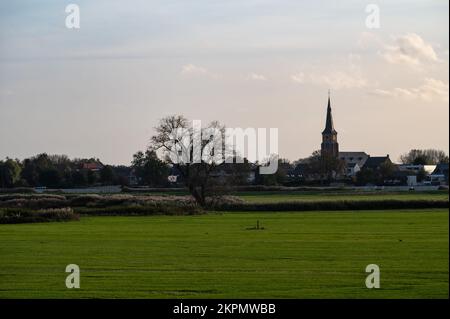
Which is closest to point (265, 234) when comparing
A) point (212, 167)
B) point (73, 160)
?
point (73, 160)

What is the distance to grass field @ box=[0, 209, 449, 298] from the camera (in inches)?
798

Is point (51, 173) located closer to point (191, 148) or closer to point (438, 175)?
point (191, 148)

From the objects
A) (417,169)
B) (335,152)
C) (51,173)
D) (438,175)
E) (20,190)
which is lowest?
(20,190)

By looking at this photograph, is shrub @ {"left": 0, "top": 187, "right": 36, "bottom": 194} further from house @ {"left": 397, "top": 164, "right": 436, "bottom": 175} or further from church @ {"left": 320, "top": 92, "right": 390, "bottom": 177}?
house @ {"left": 397, "top": 164, "right": 436, "bottom": 175}

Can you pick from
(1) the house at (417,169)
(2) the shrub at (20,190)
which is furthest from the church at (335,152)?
(2) the shrub at (20,190)

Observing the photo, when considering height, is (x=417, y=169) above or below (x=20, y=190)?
above

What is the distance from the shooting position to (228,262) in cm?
2681

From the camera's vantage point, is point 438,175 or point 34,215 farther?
point 438,175

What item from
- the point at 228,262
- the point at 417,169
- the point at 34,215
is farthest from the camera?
the point at 417,169

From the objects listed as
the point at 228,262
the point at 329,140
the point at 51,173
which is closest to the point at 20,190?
the point at 51,173

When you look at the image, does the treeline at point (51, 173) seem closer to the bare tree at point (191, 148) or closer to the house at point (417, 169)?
the bare tree at point (191, 148)

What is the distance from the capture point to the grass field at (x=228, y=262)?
2028 centimetres
